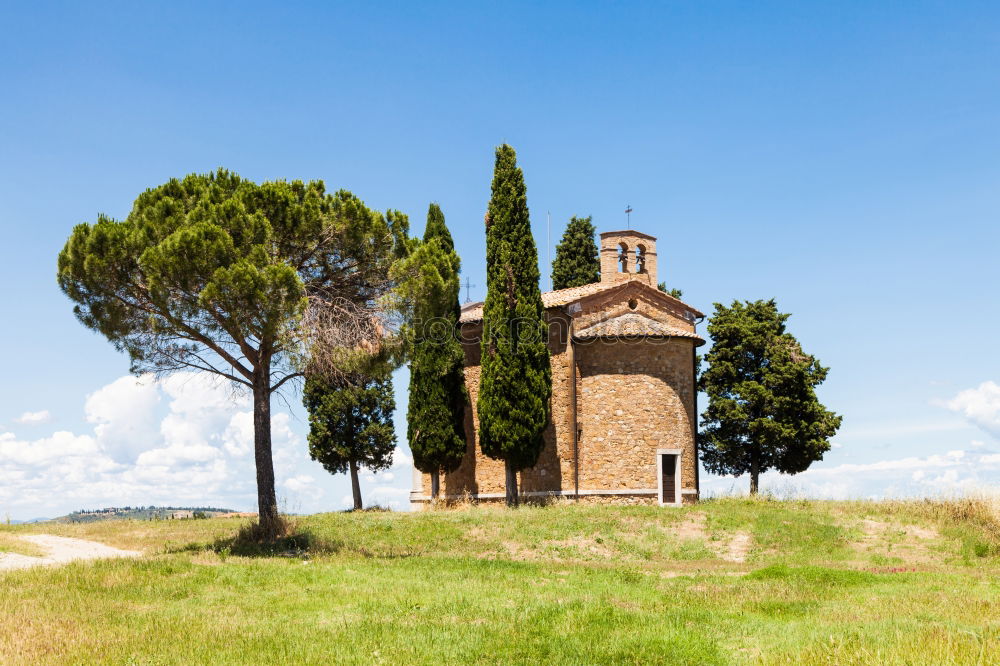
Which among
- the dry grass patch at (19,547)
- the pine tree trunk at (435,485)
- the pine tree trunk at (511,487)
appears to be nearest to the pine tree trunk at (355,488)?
the pine tree trunk at (435,485)

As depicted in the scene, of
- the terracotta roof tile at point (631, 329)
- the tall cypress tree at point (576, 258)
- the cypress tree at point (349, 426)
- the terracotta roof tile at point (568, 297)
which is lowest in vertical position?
the cypress tree at point (349, 426)

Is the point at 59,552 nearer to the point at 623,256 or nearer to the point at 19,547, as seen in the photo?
the point at 19,547

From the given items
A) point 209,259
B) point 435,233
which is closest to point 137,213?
point 209,259

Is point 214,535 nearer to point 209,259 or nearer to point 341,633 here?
point 209,259

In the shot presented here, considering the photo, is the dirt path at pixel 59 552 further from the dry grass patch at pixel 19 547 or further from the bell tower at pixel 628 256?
the bell tower at pixel 628 256

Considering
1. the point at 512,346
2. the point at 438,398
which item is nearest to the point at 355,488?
the point at 438,398

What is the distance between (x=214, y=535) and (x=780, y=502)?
18178 mm

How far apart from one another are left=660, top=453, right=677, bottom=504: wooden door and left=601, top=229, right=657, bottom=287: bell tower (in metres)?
7.05

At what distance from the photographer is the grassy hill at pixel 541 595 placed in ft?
31.2

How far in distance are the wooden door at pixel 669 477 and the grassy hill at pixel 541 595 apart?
190 inches

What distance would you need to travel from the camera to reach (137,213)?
21438 mm

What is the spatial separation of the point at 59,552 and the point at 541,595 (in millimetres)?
14751

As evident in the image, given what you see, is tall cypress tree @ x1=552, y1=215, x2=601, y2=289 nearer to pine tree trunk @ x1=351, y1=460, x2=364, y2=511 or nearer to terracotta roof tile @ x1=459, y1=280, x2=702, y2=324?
terracotta roof tile @ x1=459, y1=280, x2=702, y2=324

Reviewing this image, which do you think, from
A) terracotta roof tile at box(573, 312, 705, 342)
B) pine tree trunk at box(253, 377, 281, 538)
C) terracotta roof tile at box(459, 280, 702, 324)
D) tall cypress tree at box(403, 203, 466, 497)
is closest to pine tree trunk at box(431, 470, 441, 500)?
tall cypress tree at box(403, 203, 466, 497)
